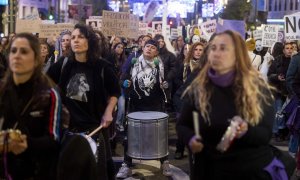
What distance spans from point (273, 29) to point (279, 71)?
2.20m

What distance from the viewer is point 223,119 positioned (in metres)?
3.49

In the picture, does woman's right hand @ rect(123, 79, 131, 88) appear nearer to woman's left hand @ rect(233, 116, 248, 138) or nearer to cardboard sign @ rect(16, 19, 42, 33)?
woman's left hand @ rect(233, 116, 248, 138)

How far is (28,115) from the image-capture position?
3508 millimetres

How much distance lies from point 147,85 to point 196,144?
4057mm

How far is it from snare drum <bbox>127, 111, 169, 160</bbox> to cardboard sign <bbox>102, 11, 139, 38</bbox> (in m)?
4.35

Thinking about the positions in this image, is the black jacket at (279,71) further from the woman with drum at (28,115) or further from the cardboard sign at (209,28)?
the woman with drum at (28,115)

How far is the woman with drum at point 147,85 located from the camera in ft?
24.3

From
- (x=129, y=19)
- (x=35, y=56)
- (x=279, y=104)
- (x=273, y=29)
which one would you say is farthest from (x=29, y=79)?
(x=273, y=29)

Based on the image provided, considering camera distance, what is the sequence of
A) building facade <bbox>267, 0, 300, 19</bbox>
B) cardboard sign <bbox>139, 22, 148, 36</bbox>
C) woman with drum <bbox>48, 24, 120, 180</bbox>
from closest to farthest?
woman with drum <bbox>48, 24, 120, 180</bbox> → cardboard sign <bbox>139, 22, 148, 36</bbox> → building facade <bbox>267, 0, 300, 19</bbox>

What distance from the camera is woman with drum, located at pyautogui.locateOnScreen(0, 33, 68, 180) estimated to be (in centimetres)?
350

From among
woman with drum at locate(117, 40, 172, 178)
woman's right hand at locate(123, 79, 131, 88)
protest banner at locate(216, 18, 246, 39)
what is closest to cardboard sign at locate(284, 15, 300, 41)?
protest banner at locate(216, 18, 246, 39)

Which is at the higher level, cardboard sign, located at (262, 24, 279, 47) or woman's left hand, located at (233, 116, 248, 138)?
cardboard sign, located at (262, 24, 279, 47)

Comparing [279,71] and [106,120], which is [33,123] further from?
[279,71]

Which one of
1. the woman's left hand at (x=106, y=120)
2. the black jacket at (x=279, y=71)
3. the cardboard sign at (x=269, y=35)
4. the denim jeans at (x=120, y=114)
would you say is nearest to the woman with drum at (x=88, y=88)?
the woman's left hand at (x=106, y=120)
